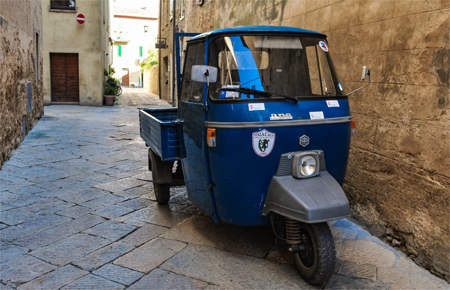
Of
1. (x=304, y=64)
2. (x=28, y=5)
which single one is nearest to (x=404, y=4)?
(x=304, y=64)

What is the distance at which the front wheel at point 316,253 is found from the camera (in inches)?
123

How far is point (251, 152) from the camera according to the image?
334cm

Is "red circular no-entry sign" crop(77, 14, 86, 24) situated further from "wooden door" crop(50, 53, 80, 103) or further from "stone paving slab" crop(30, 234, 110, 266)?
"stone paving slab" crop(30, 234, 110, 266)

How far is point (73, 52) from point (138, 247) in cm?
1610

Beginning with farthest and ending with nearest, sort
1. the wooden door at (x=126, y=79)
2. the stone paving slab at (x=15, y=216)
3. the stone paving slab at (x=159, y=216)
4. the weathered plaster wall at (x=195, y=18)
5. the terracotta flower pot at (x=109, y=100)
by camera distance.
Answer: the wooden door at (x=126, y=79) < the terracotta flower pot at (x=109, y=100) < the weathered plaster wall at (x=195, y=18) < the stone paving slab at (x=159, y=216) < the stone paving slab at (x=15, y=216)

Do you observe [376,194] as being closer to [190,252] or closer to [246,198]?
[246,198]

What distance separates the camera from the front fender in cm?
307

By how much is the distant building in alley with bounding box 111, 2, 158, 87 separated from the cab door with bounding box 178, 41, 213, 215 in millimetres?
51426

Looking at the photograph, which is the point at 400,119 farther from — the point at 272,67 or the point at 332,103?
the point at 272,67

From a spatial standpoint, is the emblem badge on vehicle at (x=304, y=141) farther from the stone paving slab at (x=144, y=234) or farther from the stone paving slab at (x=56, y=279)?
the stone paving slab at (x=56, y=279)

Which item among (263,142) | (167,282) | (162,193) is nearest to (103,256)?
(167,282)

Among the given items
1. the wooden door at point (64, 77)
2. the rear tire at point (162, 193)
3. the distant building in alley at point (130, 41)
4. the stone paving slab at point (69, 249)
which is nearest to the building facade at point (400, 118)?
the rear tire at point (162, 193)

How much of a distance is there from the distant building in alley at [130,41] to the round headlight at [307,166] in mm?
52625

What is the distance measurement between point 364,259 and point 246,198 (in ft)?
4.00
